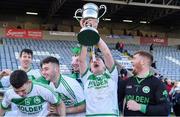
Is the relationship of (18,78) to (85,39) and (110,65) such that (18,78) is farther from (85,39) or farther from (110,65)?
(110,65)

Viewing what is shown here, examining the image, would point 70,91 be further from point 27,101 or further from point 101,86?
point 27,101

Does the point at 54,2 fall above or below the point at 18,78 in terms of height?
above

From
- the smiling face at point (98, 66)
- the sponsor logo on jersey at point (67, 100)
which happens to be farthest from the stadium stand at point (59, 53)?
Answer: the smiling face at point (98, 66)

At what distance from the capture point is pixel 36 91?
351cm

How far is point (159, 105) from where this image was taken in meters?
3.48

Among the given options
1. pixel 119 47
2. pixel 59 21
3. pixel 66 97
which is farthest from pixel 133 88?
pixel 59 21

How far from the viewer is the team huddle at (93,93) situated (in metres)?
3.50

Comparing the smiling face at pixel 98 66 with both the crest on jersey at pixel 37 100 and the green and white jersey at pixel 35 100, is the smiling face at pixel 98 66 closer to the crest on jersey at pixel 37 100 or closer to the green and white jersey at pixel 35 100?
the green and white jersey at pixel 35 100

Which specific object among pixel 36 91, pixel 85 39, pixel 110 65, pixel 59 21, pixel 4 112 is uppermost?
pixel 59 21

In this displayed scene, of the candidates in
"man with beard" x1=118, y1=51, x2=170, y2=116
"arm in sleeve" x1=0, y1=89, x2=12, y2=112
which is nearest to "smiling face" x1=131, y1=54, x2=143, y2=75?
"man with beard" x1=118, y1=51, x2=170, y2=116

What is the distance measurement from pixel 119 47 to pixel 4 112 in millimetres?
20259

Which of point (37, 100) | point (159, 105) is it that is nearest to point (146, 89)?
point (159, 105)

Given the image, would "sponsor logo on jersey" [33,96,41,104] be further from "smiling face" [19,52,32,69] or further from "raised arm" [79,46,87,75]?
"smiling face" [19,52,32,69]

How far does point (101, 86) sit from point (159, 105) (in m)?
0.59
